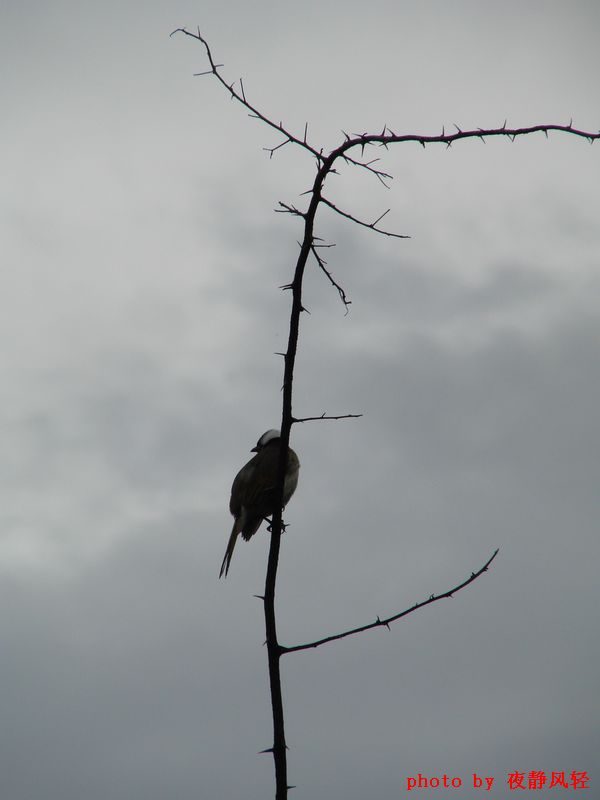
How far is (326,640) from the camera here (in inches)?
142

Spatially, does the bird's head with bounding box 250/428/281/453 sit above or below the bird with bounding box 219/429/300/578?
above

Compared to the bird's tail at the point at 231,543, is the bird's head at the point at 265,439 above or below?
above

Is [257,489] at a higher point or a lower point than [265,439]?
lower

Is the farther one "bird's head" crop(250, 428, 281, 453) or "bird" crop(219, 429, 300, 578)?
"bird's head" crop(250, 428, 281, 453)

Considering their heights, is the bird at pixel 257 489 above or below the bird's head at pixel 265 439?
below

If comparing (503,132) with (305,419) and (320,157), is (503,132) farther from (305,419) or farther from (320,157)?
(305,419)

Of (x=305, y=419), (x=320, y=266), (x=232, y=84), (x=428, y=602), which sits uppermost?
(x=232, y=84)

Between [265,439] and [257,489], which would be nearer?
[257,489]

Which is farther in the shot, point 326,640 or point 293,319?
point 326,640

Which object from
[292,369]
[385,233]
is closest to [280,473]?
[292,369]

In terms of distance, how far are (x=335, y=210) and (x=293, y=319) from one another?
0.56 meters

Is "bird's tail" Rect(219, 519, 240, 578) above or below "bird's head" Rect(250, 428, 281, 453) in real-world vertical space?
below

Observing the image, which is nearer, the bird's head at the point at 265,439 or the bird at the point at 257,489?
the bird at the point at 257,489

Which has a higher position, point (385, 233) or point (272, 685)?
point (385, 233)
